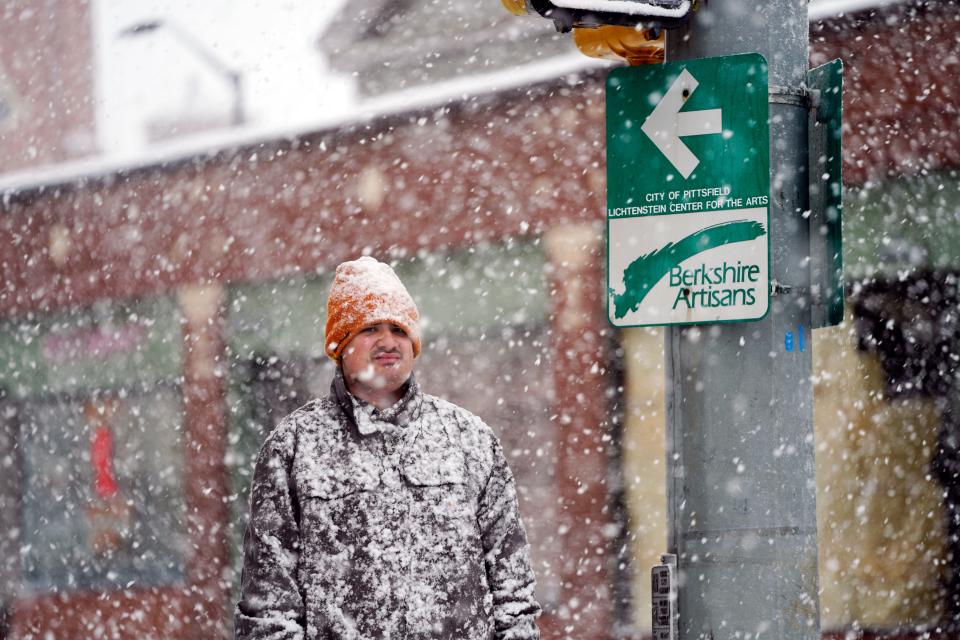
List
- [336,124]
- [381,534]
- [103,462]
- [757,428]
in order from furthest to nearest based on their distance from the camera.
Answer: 1. [103,462]
2. [336,124]
3. [381,534]
4. [757,428]

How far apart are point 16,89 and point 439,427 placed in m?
21.2

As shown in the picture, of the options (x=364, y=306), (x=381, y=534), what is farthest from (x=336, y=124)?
(x=381, y=534)

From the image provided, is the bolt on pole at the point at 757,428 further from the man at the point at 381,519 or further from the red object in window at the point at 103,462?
the red object in window at the point at 103,462

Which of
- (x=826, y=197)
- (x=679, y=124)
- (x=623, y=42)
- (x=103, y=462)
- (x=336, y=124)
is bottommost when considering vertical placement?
(x=103, y=462)

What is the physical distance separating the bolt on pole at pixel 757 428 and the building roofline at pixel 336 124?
4798 mm

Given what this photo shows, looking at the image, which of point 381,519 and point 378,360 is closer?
point 381,519

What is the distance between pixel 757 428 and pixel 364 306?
3.84 ft

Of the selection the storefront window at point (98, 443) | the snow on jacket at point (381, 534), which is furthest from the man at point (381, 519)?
the storefront window at point (98, 443)

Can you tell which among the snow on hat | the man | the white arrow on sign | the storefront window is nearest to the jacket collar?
the man

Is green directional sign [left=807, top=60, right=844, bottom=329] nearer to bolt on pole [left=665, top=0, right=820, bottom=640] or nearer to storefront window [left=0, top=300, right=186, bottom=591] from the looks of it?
bolt on pole [left=665, top=0, right=820, bottom=640]

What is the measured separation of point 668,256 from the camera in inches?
121

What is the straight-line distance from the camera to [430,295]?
360 inches

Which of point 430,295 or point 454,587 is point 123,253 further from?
point 454,587

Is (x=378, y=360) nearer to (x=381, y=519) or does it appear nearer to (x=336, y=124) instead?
(x=381, y=519)
